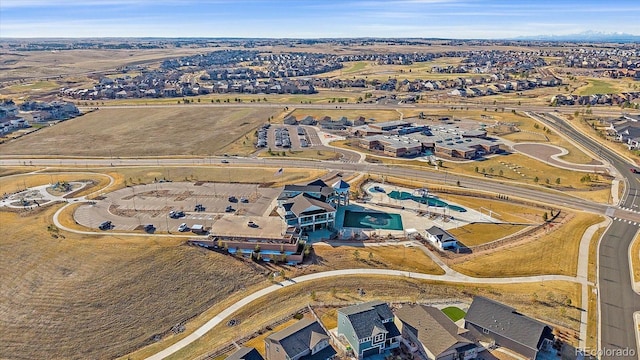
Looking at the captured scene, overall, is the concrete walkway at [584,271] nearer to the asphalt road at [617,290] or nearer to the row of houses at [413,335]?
the asphalt road at [617,290]

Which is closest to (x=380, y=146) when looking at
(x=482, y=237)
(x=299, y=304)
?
(x=482, y=237)

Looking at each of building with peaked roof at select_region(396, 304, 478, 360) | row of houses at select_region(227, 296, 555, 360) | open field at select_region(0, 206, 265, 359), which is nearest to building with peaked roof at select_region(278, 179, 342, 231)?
open field at select_region(0, 206, 265, 359)

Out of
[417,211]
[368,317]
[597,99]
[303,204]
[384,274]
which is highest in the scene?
[597,99]

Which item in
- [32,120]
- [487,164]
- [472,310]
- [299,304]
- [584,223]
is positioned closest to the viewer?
[472,310]

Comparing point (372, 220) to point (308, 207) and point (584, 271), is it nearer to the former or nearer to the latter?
point (308, 207)

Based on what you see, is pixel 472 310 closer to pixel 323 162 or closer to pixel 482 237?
pixel 482 237

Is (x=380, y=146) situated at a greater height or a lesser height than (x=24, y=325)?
greater

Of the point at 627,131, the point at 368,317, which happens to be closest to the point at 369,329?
the point at 368,317

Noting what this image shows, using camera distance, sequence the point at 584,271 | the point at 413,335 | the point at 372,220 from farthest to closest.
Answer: the point at 372,220 < the point at 584,271 < the point at 413,335
